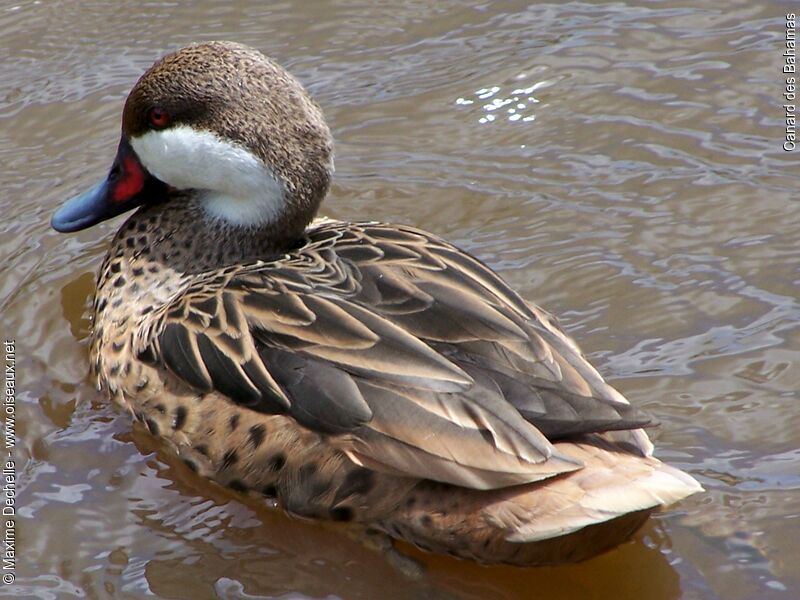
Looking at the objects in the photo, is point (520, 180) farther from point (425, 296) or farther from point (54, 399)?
point (54, 399)

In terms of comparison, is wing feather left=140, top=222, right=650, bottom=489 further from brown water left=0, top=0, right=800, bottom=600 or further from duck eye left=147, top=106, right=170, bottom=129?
duck eye left=147, top=106, right=170, bottom=129

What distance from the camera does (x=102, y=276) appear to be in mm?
6227

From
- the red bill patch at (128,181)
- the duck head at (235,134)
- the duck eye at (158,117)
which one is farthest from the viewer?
the red bill patch at (128,181)

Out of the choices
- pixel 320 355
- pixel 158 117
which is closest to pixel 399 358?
pixel 320 355

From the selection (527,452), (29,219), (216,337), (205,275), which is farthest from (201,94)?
(527,452)

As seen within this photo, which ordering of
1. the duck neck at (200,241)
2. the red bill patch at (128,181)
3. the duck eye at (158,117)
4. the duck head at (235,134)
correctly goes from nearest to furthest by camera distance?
the duck head at (235,134) < the duck eye at (158,117) < the duck neck at (200,241) < the red bill patch at (128,181)

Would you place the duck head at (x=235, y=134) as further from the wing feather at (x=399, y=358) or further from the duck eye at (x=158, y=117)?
the wing feather at (x=399, y=358)

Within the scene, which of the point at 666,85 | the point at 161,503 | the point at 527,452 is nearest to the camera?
the point at 527,452

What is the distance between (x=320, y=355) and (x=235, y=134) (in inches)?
49.9

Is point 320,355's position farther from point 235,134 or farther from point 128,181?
point 128,181

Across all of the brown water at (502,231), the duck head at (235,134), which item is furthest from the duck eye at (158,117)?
the brown water at (502,231)

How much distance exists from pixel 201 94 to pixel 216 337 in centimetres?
115

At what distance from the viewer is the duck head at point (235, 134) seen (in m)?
5.78

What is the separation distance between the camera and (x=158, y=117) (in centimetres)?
592
